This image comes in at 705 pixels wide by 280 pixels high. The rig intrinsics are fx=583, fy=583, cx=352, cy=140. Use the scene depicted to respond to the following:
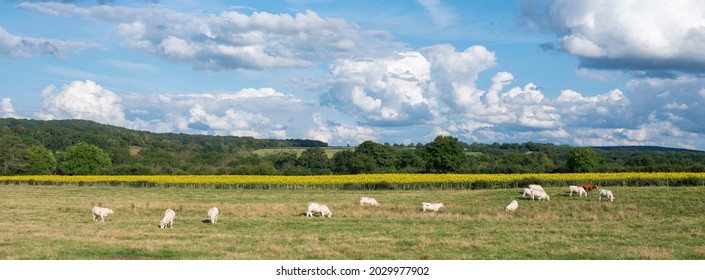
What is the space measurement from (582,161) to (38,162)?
96.2m

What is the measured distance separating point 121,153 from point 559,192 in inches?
4865

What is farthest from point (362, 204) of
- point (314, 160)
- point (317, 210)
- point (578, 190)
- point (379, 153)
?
point (314, 160)

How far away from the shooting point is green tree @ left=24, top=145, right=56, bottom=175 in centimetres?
10919

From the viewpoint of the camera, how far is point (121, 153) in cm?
14512

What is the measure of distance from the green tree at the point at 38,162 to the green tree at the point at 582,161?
9354cm

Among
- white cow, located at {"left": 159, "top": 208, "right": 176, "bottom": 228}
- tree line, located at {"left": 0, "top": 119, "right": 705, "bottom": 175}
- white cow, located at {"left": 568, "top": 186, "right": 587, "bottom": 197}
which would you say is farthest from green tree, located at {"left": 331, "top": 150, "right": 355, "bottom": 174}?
white cow, located at {"left": 159, "top": 208, "right": 176, "bottom": 228}

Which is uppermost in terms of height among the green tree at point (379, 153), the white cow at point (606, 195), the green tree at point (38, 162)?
the green tree at point (379, 153)

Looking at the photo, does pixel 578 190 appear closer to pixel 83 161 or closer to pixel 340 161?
pixel 83 161

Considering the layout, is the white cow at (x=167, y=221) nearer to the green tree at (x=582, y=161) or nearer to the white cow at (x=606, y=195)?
the white cow at (x=606, y=195)

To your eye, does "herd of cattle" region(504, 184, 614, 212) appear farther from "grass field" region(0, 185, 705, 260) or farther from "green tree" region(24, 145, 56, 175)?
"green tree" region(24, 145, 56, 175)

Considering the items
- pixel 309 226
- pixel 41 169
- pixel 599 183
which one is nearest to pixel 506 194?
pixel 599 183

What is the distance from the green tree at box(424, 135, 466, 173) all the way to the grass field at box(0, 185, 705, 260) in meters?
62.2

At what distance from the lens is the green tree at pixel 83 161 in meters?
103

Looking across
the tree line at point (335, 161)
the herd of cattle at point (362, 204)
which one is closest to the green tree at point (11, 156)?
the tree line at point (335, 161)
